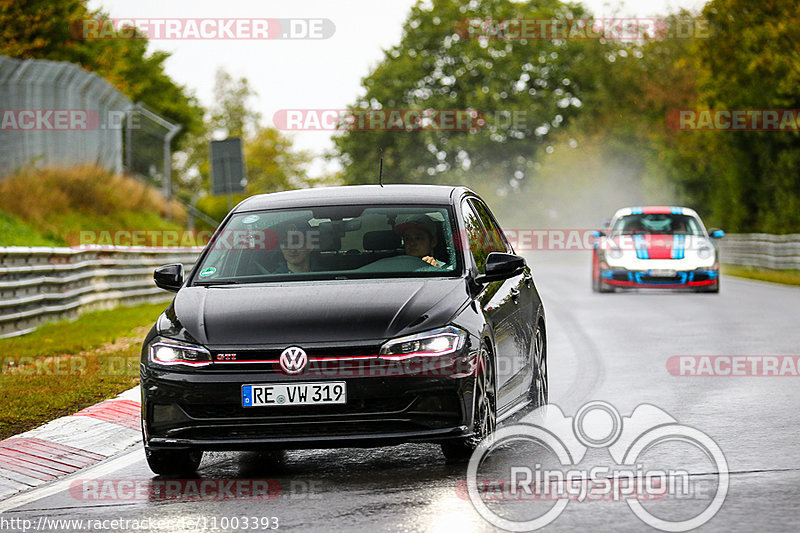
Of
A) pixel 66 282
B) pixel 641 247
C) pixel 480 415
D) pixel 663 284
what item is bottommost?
pixel 663 284

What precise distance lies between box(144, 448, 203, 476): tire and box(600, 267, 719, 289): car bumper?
59.3 feet

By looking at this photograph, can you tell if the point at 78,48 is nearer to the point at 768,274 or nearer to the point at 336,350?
the point at 768,274

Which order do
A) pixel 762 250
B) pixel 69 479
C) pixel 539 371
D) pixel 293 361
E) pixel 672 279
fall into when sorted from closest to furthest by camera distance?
1. pixel 293 361
2. pixel 69 479
3. pixel 539 371
4. pixel 672 279
5. pixel 762 250

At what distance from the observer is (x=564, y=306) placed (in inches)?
889

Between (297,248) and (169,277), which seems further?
(169,277)

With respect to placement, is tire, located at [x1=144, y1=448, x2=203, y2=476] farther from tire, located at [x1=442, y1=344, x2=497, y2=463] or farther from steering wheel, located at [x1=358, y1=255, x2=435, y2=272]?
steering wheel, located at [x1=358, y1=255, x2=435, y2=272]

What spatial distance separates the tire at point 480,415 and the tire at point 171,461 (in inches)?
54.8

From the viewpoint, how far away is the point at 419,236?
28.3 ft

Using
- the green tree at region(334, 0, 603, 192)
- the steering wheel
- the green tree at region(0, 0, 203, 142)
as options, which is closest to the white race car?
the steering wheel

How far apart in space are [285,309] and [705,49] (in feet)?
130

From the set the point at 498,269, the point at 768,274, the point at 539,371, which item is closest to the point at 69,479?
the point at 498,269

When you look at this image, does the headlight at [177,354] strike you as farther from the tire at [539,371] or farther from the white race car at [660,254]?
the white race car at [660,254]

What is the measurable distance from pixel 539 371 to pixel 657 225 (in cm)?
1639

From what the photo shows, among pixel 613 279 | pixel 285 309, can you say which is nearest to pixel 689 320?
pixel 613 279
